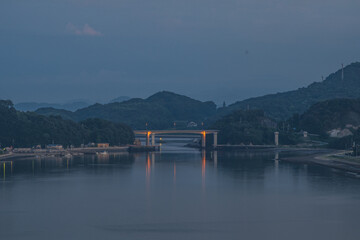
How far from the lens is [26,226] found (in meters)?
48.0

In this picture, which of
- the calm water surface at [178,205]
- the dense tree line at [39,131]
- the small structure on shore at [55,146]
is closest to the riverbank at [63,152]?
the small structure on shore at [55,146]

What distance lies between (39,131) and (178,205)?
348ft

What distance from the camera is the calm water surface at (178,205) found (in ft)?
152

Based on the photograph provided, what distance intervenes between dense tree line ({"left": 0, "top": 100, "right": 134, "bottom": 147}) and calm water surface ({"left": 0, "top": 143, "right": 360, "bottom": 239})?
60887 millimetres

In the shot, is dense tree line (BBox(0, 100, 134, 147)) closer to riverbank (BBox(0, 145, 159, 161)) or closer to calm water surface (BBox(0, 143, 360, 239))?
riverbank (BBox(0, 145, 159, 161))

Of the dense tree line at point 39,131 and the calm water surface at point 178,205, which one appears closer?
the calm water surface at point 178,205

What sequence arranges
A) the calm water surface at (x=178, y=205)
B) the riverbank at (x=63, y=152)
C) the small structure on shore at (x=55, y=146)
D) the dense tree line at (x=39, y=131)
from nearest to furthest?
the calm water surface at (x=178, y=205)
the riverbank at (x=63, y=152)
the dense tree line at (x=39, y=131)
the small structure on shore at (x=55, y=146)

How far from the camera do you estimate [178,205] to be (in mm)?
58938

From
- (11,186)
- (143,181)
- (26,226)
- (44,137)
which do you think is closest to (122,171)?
(143,181)

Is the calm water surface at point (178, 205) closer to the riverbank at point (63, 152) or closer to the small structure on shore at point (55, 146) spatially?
the riverbank at point (63, 152)

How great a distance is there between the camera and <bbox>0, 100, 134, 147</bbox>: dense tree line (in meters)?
153

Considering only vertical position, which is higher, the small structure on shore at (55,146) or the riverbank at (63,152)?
the small structure on shore at (55,146)

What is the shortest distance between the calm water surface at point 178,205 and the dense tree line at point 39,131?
60.9 m

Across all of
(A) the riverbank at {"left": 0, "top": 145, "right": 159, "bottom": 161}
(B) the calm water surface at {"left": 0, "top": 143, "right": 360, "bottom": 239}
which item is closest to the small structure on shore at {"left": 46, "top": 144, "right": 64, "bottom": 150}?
(A) the riverbank at {"left": 0, "top": 145, "right": 159, "bottom": 161}
